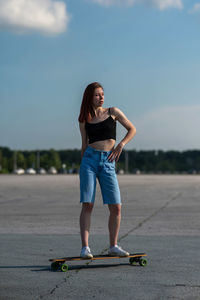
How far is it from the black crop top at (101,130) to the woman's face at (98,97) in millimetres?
211

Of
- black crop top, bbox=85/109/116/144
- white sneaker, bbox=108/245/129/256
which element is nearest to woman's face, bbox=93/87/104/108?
black crop top, bbox=85/109/116/144

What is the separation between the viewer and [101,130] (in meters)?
5.68

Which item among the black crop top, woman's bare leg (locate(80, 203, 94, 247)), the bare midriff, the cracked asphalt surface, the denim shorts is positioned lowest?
the cracked asphalt surface

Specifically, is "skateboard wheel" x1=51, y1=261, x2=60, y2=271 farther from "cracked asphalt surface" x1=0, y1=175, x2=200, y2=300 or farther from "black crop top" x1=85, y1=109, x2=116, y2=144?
"black crop top" x1=85, y1=109, x2=116, y2=144

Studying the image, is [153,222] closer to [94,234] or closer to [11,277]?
[94,234]

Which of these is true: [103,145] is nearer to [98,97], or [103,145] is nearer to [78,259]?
[98,97]

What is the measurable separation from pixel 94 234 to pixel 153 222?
2.49 metres

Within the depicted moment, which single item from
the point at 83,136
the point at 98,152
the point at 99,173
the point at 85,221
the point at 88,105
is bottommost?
the point at 85,221

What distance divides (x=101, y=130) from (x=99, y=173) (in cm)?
47

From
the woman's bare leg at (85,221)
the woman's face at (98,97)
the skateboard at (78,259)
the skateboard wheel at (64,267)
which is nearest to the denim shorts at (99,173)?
the woman's bare leg at (85,221)

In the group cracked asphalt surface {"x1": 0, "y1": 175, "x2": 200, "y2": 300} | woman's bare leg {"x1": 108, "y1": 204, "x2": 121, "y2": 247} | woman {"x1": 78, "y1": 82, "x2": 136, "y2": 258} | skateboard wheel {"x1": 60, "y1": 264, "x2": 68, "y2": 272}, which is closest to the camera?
cracked asphalt surface {"x1": 0, "y1": 175, "x2": 200, "y2": 300}

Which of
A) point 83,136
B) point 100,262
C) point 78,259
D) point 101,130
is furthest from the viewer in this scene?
point 100,262

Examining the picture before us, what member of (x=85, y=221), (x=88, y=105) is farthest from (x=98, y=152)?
(x=85, y=221)

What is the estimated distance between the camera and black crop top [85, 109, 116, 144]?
5676 mm
